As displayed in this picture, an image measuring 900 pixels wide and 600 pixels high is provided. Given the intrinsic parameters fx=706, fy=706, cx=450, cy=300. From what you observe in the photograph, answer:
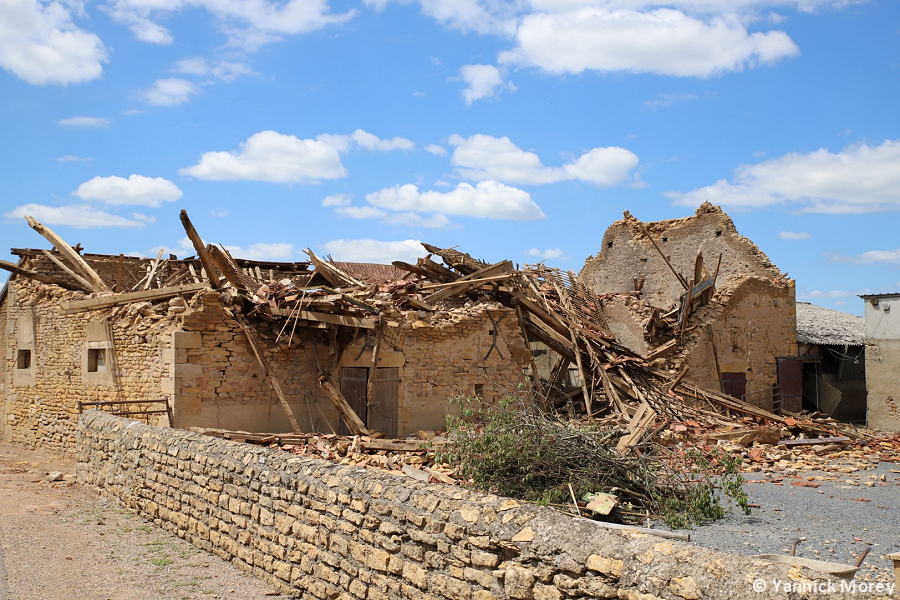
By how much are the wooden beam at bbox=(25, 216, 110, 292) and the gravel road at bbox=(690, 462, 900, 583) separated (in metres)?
14.2

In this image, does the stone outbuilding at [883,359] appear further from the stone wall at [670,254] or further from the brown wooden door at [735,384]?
the stone wall at [670,254]

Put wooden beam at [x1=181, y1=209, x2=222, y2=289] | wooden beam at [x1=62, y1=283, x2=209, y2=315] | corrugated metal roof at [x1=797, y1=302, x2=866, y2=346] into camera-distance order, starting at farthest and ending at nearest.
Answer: corrugated metal roof at [x1=797, y1=302, x2=866, y2=346] → wooden beam at [x1=62, y1=283, x2=209, y2=315] → wooden beam at [x1=181, y1=209, x2=222, y2=289]

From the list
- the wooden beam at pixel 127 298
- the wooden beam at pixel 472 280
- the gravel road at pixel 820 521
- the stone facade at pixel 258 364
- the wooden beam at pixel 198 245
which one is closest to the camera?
the gravel road at pixel 820 521

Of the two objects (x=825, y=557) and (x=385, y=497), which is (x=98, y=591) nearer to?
(x=385, y=497)

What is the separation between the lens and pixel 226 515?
24.1 ft

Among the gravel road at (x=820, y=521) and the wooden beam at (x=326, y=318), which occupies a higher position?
the wooden beam at (x=326, y=318)

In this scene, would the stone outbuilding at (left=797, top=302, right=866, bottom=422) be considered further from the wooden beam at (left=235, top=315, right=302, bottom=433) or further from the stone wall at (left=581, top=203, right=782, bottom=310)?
the wooden beam at (left=235, top=315, right=302, bottom=433)

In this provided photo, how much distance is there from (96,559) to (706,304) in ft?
48.1

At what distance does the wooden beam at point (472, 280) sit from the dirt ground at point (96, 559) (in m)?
7.16

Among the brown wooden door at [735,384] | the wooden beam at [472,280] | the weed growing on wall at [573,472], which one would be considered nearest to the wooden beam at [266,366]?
the wooden beam at [472,280]

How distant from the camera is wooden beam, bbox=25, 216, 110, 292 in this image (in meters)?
16.2

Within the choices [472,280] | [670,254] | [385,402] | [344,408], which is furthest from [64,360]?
[670,254]

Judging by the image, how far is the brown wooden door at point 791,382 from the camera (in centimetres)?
1928

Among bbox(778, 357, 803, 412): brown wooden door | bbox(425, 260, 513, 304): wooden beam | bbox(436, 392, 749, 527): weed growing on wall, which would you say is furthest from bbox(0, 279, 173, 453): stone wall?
bbox(778, 357, 803, 412): brown wooden door
